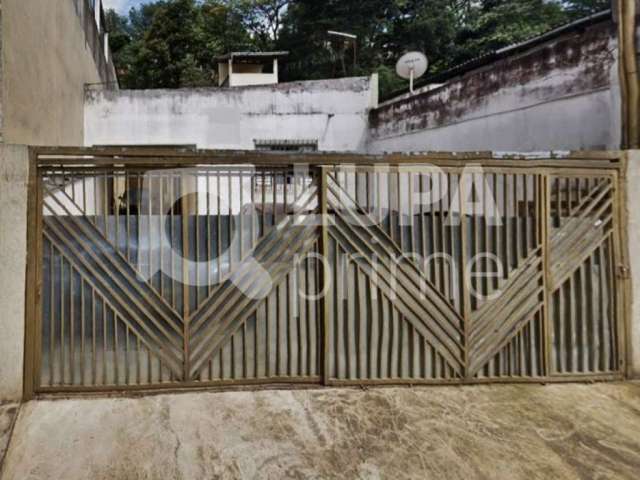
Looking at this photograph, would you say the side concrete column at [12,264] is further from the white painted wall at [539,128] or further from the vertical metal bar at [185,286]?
the white painted wall at [539,128]

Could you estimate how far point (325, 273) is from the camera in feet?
10.5

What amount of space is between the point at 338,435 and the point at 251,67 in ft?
45.7

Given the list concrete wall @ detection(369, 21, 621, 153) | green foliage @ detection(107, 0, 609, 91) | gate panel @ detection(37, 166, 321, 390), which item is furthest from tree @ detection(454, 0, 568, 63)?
gate panel @ detection(37, 166, 321, 390)

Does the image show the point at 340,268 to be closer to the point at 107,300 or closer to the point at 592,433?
the point at 107,300

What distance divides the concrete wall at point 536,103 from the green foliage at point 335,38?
437 inches

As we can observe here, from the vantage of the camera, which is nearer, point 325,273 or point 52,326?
point 52,326

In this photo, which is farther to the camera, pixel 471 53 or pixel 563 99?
pixel 471 53

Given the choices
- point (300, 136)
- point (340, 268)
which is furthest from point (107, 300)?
point (300, 136)

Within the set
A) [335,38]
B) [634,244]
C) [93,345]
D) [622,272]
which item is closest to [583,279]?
[622,272]

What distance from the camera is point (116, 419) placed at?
274 centimetres

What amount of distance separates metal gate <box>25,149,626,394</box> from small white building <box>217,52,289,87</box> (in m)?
11.5

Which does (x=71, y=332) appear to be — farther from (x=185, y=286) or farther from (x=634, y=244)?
(x=634, y=244)

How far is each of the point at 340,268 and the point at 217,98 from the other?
8.24 m

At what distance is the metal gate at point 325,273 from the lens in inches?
119
